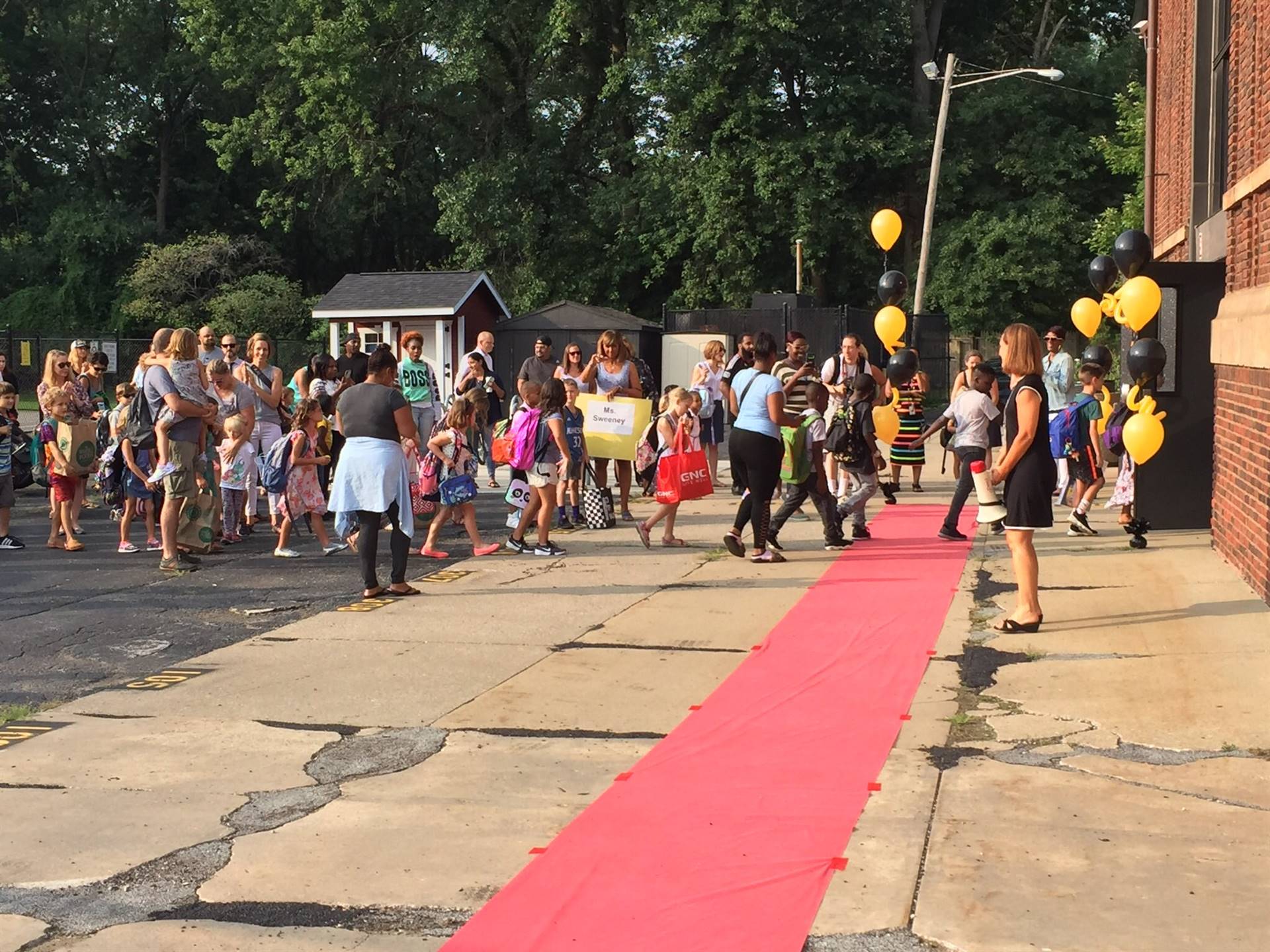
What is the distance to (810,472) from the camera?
1262 centimetres

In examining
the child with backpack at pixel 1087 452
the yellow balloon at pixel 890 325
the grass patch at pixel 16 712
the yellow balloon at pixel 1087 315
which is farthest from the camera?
the yellow balloon at pixel 890 325

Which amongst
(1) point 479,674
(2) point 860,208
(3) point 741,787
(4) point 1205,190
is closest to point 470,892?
(3) point 741,787

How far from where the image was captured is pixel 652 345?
1367 inches

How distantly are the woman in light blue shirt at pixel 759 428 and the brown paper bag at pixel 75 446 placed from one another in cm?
563

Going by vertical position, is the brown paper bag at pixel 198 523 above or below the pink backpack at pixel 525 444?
below

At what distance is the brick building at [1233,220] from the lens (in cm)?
1045

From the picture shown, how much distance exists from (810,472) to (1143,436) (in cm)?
275

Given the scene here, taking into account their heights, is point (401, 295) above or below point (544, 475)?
above

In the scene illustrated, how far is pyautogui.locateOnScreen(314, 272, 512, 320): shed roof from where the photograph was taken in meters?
34.5

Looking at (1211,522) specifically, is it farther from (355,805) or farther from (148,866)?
(148,866)

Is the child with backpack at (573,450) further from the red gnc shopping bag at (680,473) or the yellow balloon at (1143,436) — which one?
the yellow balloon at (1143,436)

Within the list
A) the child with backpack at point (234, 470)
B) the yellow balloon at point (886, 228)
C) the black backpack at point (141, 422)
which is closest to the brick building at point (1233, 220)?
the yellow balloon at point (886, 228)

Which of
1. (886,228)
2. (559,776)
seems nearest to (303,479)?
(559,776)

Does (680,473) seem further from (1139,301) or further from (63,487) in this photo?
(63,487)
